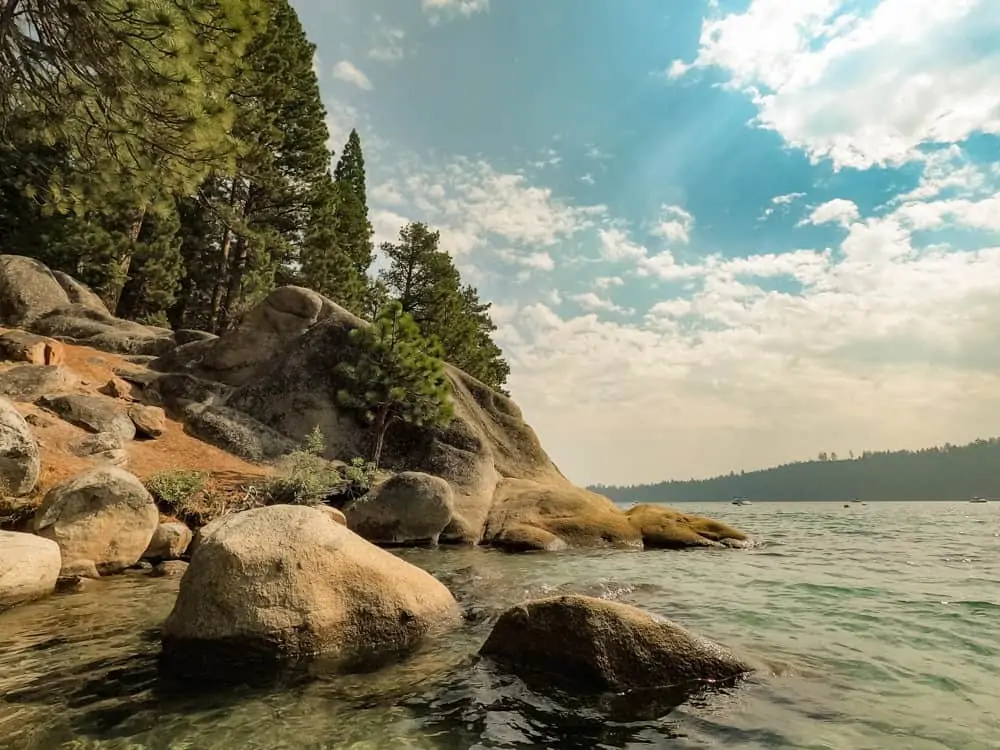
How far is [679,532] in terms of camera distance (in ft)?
74.2


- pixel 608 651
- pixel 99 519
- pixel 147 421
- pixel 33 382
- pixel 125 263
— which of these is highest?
pixel 125 263

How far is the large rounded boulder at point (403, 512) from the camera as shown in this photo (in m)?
18.9

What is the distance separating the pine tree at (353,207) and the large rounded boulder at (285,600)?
3314 centimetres

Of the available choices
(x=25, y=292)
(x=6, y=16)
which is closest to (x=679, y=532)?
(x=6, y=16)

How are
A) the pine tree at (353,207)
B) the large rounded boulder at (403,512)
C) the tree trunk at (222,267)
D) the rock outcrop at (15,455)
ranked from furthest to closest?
the pine tree at (353,207)
the tree trunk at (222,267)
the large rounded boulder at (403,512)
the rock outcrop at (15,455)

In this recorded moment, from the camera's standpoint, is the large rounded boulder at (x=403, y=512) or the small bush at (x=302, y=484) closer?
the small bush at (x=302, y=484)

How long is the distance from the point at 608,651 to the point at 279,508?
14.6ft

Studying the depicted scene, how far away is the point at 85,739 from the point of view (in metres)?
4.50

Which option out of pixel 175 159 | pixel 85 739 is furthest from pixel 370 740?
pixel 175 159

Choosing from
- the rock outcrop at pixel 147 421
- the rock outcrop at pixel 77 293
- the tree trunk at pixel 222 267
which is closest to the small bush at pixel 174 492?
the rock outcrop at pixel 147 421

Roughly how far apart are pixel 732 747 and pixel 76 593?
31.5 feet

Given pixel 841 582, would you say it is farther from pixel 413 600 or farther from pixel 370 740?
pixel 370 740

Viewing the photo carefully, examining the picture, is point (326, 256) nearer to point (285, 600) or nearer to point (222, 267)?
point (222, 267)

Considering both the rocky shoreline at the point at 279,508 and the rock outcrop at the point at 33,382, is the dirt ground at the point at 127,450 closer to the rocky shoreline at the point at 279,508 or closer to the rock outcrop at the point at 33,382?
the rocky shoreline at the point at 279,508
